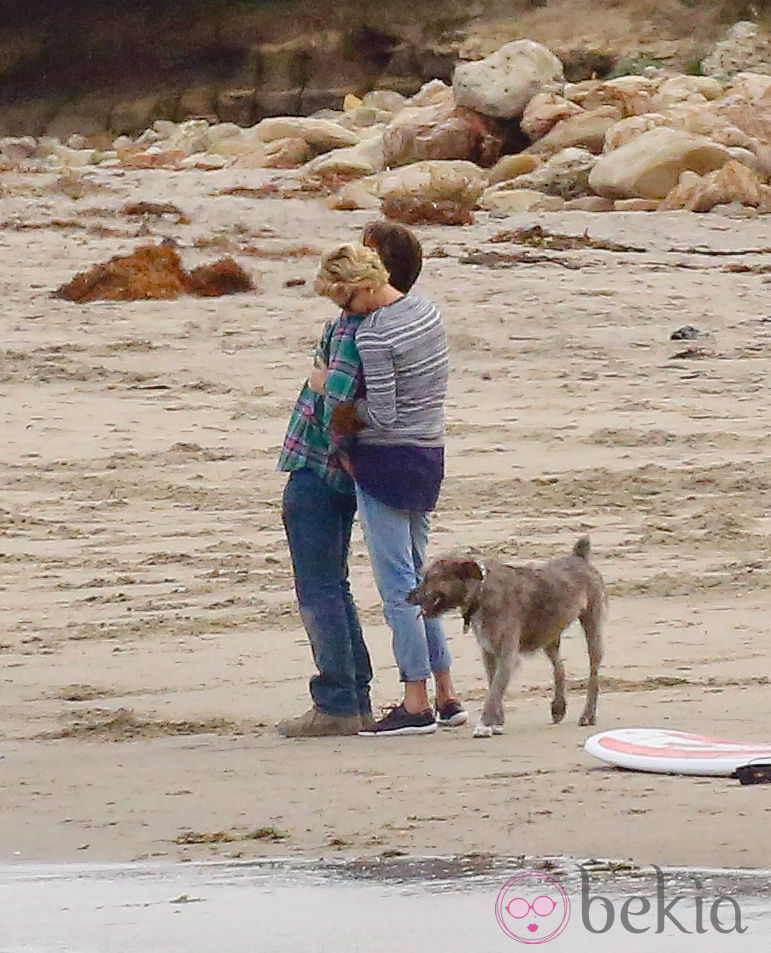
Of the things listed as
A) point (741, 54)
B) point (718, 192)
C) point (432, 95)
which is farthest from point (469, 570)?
point (741, 54)

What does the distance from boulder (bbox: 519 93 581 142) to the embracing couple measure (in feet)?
63.5

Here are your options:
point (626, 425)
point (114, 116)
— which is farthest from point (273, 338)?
point (114, 116)

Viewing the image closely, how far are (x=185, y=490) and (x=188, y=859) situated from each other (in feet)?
18.1

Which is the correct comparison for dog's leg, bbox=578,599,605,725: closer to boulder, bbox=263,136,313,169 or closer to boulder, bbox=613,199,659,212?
boulder, bbox=613,199,659,212

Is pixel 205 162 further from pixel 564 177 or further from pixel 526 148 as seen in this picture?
pixel 564 177

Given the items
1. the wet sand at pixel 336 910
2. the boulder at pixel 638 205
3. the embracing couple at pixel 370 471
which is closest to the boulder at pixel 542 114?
the boulder at pixel 638 205

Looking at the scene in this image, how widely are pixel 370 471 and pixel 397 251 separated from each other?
662mm

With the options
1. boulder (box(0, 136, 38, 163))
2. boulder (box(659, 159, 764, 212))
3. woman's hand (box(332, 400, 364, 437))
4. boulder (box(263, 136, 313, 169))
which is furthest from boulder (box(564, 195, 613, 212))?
boulder (box(0, 136, 38, 163))

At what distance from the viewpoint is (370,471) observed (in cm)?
609

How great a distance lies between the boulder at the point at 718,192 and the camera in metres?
18.0

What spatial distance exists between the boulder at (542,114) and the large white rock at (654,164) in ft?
15.4

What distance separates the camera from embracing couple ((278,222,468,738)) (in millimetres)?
6000

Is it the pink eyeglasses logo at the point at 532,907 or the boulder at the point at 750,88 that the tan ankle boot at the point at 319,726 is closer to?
the pink eyeglasses logo at the point at 532,907

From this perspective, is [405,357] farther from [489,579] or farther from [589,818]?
[589,818]
